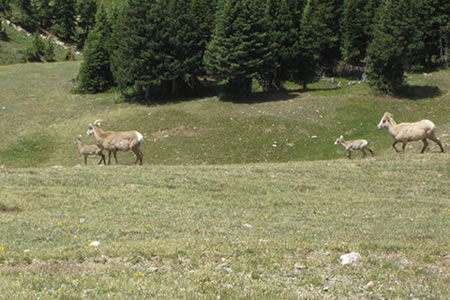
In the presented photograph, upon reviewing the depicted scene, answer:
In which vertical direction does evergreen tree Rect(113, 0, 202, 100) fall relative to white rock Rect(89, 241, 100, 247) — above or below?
above

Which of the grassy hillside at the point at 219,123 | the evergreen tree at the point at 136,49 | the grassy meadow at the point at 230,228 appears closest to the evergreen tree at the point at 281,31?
the grassy hillside at the point at 219,123

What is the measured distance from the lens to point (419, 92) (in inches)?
2136

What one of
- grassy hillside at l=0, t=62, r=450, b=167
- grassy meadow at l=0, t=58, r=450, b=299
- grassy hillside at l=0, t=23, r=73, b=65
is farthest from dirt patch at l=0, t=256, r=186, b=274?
grassy hillside at l=0, t=23, r=73, b=65

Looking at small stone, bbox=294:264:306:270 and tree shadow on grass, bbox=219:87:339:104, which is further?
tree shadow on grass, bbox=219:87:339:104

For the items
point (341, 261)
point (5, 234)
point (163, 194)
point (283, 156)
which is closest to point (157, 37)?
point (283, 156)

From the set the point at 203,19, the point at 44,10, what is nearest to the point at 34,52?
the point at 44,10

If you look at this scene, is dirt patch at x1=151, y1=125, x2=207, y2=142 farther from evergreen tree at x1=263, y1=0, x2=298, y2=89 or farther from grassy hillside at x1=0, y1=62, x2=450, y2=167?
evergreen tree at x1=263, y1=0, x2=298, y2=89

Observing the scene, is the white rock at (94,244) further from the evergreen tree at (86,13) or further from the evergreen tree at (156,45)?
the evergreen tree at (86,13)

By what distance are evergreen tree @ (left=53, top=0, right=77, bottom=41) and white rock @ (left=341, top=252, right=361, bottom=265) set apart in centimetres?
10898

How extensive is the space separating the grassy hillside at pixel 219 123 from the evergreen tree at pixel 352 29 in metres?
11.3

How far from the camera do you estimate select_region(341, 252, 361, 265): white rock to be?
31.3 feet

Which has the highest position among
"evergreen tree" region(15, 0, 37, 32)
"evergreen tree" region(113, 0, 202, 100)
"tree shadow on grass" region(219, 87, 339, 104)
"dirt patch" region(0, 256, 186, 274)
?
"evergreen tree" region(15, 0, 37, 32)

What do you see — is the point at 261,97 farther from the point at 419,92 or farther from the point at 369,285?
the point at 369,285

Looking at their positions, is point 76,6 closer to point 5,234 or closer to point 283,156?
point 283,156
